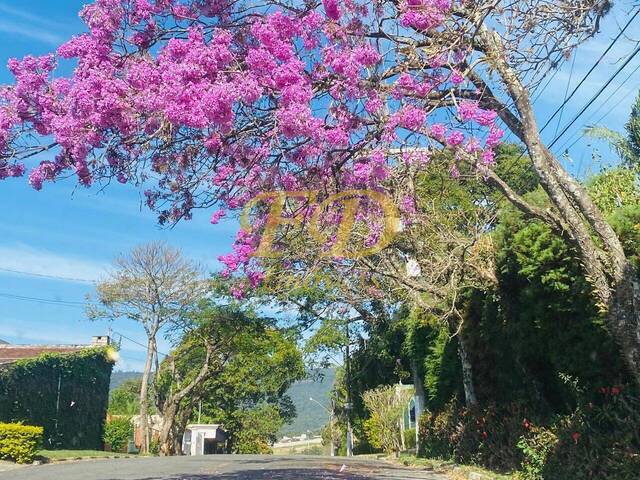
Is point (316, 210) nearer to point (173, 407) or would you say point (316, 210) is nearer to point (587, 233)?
point (587, 233)

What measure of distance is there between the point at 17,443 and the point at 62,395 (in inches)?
509

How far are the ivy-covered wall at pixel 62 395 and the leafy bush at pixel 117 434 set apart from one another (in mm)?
4297

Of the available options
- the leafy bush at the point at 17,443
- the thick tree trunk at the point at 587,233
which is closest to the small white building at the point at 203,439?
the leafy bush at the point at 17,443

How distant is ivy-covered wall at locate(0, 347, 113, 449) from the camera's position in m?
30.3

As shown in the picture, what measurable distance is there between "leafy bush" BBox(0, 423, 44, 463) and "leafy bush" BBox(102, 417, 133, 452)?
73.4 feet

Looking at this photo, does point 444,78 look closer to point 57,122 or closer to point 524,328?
point 57,122

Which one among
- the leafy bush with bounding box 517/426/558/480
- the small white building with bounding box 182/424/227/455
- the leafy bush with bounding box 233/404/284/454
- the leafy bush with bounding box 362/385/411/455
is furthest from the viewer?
the small white building with bounding box 182/424/227/455

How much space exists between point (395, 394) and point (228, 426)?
120 ft

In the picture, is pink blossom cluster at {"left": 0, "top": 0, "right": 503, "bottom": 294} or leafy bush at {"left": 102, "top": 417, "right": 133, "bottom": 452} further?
leafy bush at {"left": 102, "top": 417, "right": 133, "bottom": 452}

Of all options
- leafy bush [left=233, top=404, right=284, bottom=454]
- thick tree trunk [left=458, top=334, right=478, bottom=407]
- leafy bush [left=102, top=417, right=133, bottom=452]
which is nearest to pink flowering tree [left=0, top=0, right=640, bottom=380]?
thick tree trunk [left=458, top=334, right=478, bottom=407]

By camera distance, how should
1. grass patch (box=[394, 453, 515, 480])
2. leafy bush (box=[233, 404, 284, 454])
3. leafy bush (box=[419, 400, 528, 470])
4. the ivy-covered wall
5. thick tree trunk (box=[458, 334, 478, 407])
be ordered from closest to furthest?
grass patch (box=[394, 453, 515, 480])
leafy bush (box=[419, 400, 528, 470])
thick tree trunk (box=[458, 334, 478, 407])
the ivy-covered wall
leafy bush (box=[233, 404, 284, 454])

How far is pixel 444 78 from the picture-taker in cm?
843

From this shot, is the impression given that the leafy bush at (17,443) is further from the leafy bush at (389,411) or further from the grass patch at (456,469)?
the leafy bush at (389,411)

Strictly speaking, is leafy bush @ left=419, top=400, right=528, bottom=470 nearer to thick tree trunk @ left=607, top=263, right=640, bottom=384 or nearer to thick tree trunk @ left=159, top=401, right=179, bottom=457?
thick tree trunk @ left=607, top=263, right=640, bottom=384
